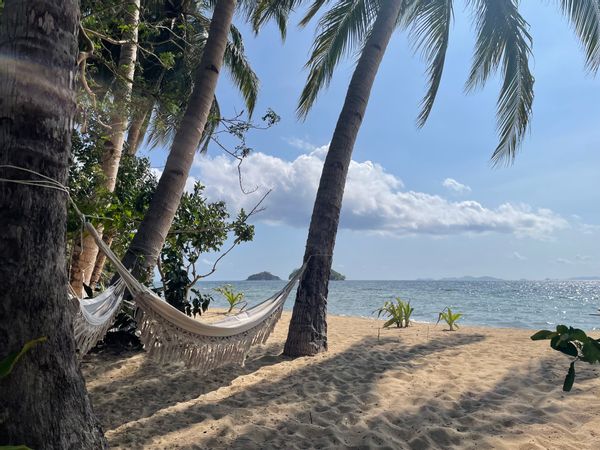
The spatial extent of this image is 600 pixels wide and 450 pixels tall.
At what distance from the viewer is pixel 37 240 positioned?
1213mm

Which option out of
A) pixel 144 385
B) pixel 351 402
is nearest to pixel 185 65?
pixel 144 385

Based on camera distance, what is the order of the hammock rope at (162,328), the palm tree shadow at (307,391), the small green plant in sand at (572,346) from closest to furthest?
the small green plant in sand at (572,346)
the hammock rope at (162,328)
the palm tree shadow at (307,391)

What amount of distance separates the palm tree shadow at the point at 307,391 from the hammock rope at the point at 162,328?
0.23 m

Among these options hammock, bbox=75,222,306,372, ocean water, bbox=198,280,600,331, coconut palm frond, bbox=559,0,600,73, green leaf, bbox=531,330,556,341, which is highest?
coconut palm frond, bbox=559,0,600,73

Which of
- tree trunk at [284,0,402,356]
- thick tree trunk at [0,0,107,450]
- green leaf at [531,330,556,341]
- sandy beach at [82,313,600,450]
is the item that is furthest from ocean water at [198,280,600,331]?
thick tree trunk at [0,0,107,450]

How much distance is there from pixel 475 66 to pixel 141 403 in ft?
17.2

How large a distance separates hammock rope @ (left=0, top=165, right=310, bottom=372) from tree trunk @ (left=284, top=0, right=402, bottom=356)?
0.71 metres

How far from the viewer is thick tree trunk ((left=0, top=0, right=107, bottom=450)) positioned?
45.2 inches

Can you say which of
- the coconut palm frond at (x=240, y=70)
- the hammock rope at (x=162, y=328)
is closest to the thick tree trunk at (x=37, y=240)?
the hammock rope at (x=162, y=328)

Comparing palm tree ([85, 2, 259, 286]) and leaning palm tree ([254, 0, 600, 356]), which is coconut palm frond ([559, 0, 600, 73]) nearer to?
leaning palm tree ([254, 0, 600, 356])

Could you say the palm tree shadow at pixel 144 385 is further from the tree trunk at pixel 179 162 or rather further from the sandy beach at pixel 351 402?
the tree trunk at pixel 179 162

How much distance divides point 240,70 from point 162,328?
22.9 feet

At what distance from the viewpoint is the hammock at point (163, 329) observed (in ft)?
5.77

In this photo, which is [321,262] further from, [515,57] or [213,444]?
[515,57]
